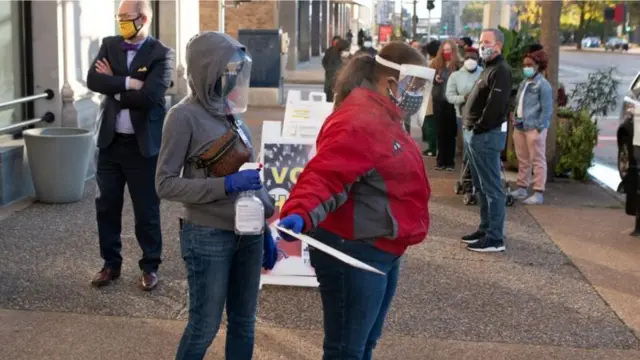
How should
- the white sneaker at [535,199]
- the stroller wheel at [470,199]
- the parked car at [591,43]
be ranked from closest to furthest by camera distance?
the stroller wheel at [470,199] < the white sneaker at [535,199] < the parked car at [591,43]

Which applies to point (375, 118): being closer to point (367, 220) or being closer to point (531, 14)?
point (367, 220)

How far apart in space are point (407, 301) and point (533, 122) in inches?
160

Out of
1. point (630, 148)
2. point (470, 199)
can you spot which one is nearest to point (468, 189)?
point (470, 199)

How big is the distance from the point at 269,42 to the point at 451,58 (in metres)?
7.84

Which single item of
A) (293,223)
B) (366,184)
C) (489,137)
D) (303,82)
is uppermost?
(366,184)

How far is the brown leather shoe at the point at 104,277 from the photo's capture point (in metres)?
5.90

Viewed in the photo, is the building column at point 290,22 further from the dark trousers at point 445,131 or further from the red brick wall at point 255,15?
the dark trousers at point 445,131

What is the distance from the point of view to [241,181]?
3.58 metres

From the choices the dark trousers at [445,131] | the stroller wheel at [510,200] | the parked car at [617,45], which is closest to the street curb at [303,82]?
the dark trousers at [445,131]

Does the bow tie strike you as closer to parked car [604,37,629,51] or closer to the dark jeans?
the dark jeans

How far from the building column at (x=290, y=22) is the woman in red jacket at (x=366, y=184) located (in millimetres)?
29740

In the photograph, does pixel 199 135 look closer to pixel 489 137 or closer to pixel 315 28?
pixel 489 137

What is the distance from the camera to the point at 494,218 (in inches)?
285

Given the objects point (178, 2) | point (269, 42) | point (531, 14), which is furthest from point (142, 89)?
point (531, 14)
